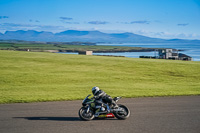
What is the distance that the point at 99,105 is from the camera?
1156cm

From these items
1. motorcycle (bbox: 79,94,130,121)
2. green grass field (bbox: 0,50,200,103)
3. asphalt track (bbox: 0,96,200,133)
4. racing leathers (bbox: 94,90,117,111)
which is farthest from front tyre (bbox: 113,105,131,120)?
green grass field (bbox: 0,50,200,103)

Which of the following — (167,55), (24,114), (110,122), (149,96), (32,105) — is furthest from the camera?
(167,55)

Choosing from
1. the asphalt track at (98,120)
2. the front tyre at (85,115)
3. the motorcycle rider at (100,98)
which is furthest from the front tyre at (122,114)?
the front tyre at (85,115)

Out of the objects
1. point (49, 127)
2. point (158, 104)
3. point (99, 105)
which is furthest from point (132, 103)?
point (49, 127)

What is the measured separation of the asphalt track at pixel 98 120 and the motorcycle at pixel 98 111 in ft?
0.79

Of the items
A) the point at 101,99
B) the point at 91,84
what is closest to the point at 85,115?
the point at 101,99

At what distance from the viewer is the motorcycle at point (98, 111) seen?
1141 cm

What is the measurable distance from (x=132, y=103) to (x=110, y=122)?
4524 millimetres

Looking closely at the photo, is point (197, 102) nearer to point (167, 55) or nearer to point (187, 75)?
point (187, 75)

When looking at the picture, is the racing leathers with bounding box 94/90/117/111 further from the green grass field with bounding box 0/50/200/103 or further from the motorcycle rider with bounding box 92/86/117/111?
the green grass field with bounding box 0/50/200/103

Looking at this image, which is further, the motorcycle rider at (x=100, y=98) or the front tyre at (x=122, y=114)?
the front tyre at (x=122, y=114)

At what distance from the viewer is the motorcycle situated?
11.4m

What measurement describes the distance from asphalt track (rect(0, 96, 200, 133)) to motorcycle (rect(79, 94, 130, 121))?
0.24m

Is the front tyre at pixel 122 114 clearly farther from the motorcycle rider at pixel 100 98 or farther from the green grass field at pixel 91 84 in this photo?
the green grass field at pixel 91 84
